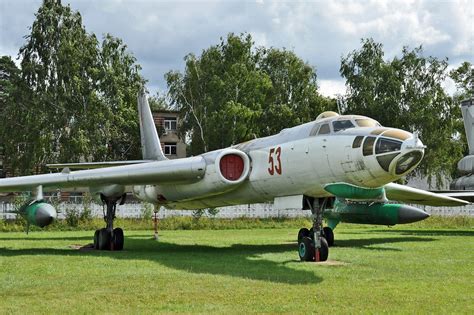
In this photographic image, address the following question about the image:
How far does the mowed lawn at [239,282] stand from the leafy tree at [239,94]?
2456cm

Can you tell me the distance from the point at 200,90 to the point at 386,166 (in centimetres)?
3046

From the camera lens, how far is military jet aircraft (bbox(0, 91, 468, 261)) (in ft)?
32.9

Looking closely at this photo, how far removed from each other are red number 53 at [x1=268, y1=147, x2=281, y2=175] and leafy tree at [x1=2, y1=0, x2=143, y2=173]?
959 inches

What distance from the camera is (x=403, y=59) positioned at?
40812mm

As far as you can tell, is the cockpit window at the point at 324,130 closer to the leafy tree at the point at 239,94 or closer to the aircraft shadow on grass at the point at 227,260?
the aircraft shadow on grass at the point at 227,260

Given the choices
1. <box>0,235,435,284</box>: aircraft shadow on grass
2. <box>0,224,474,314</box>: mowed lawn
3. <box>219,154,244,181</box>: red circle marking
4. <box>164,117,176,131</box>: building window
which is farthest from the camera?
<box>164,117,176,131</box>: building window

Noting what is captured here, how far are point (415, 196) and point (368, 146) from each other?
739 centimetres

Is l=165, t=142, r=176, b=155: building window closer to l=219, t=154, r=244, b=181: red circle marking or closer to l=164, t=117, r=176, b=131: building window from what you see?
l=164, t=117, r=176, b=131: building window

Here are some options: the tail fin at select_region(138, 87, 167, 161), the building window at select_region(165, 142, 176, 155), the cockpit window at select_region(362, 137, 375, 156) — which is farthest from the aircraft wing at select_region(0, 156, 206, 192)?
the building window at select_region(165, 142, 176, 155)

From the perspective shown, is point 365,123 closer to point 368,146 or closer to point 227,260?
point 368,146

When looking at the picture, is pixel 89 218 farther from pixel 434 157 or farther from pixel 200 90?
pixel 434 157

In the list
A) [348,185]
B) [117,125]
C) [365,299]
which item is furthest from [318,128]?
[117,125]

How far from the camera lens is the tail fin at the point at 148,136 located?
18125 mm

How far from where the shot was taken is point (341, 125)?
10852mm
